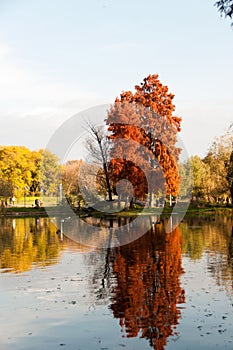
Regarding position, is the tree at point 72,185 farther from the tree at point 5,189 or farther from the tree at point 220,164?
the tree at point 220,164

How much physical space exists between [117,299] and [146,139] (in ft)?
154

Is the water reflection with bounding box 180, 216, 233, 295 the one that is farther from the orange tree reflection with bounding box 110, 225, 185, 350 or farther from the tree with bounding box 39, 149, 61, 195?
the tree with bounding box 39, 149, 61, 195

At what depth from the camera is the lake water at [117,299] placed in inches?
428

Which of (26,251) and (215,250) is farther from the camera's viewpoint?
(26,251)

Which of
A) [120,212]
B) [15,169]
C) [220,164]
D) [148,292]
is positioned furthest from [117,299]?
[15,169]

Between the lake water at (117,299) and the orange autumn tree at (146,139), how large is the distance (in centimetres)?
3272

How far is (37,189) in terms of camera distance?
11494cm

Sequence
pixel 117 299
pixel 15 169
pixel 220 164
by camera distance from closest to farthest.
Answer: pixel 117 299, pixel 220 164, pixel 15 169

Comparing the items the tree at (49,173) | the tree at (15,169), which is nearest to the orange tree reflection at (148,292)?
the tree at (15,169)

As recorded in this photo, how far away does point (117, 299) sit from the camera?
14.5 metres

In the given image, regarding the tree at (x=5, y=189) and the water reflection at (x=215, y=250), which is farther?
the tree at (x=5, y=189)

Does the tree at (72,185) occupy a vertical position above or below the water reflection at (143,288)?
above

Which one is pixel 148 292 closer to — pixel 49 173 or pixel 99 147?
pixel 99 147

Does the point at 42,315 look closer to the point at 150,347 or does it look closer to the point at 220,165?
the point at 150,347
